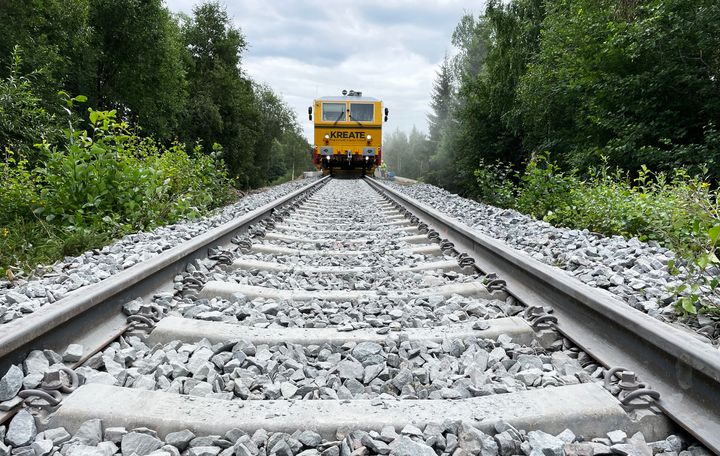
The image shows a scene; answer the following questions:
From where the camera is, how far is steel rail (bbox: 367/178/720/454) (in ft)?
4.85

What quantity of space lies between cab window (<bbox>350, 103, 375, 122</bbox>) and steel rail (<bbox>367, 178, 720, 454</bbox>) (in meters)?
17.4

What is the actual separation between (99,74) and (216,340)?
2746 centimetres

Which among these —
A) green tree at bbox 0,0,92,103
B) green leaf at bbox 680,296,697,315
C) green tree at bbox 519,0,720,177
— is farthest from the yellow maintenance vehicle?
green leaf at bbox 680,296,697,315

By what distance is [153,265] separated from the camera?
2.82 metres

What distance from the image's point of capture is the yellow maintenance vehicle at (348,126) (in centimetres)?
1977

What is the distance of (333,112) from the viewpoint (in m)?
20.0

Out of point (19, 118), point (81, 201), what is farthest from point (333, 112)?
point (81, 201)

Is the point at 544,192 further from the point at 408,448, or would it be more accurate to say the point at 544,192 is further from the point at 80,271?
the point at 408,448

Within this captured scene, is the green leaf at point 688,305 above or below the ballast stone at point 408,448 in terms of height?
above

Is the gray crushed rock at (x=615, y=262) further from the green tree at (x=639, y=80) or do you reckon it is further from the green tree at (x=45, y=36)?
the green tree at (x=45, y=36)

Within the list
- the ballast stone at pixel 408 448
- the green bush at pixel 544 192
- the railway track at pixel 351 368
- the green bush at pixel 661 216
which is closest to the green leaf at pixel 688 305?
the green bush at pixel 661 216

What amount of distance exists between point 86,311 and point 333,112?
60.6 ft

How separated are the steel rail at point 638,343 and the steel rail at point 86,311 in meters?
1.99

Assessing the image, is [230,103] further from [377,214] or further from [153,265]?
[153,265]
